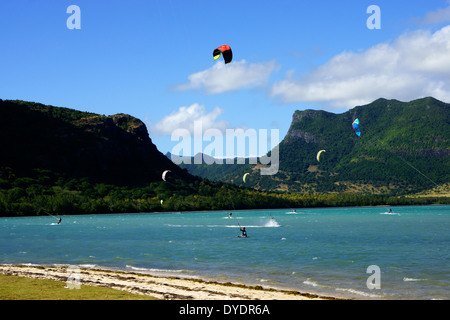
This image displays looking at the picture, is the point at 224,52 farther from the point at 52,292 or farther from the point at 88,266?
the point at 52,292

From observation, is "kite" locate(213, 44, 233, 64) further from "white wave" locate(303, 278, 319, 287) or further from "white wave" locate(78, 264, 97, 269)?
"white wave" locate(78, 264, 97, 269)

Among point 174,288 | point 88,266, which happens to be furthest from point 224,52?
point 174,288

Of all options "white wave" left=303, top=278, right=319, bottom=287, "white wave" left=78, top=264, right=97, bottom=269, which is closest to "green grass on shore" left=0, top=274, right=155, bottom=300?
"white wave" left=78, top=264, right=97, bottom=269

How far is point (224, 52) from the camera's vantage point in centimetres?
4125

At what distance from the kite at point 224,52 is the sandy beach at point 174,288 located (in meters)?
20.8

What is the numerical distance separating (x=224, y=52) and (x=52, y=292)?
87.2ft

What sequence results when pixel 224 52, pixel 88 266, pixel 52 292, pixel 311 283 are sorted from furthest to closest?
pixel 224 52 < pixel 88 266 < pixel 311 283 < pixel 52 292

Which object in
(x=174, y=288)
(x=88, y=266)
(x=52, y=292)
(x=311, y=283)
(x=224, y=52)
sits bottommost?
(x=88, y=266)

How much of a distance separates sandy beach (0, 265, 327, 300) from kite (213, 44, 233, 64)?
20.8 meters

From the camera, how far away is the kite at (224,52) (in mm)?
40791

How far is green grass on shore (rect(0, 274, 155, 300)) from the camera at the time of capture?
69.7 feet

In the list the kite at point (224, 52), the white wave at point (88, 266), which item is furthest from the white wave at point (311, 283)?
the kite at point (224, 52)

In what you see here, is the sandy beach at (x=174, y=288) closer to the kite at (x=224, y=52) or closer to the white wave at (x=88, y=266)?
the white wave at (x=88, y=266)

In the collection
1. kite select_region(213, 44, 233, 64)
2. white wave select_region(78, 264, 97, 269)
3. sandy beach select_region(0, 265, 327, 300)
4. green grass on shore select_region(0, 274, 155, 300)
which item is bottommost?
white wave select_region(78, 264, 97, 269)
